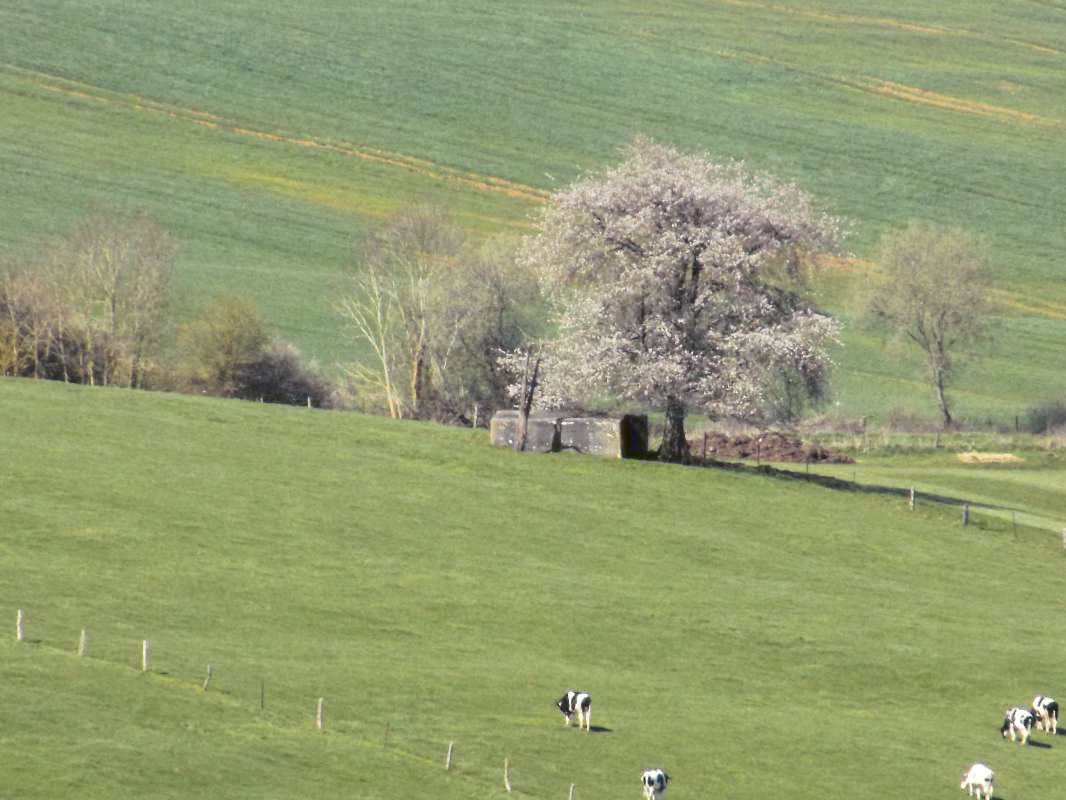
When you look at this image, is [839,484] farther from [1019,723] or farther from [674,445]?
[1019,723]

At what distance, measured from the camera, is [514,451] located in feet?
260

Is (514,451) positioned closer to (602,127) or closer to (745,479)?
(745,479)

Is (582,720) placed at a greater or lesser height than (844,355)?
lesser

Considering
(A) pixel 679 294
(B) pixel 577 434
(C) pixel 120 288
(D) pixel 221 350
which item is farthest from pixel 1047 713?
(C) pixel 120 288

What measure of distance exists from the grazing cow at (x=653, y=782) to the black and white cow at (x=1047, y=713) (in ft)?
47.1

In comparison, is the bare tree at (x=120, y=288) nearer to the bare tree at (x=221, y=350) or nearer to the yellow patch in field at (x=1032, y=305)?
the bare tree at (x=221, y=350)

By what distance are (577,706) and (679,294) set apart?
37.8 m

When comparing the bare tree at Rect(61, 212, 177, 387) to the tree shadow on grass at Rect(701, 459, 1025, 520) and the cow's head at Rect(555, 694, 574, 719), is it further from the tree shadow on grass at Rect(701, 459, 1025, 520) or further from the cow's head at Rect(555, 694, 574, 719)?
the cow's head at Rect(555, 694, 574, 719)

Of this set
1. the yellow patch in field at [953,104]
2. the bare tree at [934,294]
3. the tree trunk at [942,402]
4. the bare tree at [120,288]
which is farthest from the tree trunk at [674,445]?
the yellow patch in field at [953,104]

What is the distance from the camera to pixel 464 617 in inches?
2157

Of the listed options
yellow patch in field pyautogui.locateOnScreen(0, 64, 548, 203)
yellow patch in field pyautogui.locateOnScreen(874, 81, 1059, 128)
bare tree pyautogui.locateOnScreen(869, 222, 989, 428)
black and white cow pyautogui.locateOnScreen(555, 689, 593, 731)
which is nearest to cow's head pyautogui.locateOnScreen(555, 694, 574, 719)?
black and white cow pyautogui.locateOnScreen(555, 689, 593, 731)

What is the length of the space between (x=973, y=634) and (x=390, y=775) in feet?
81.2

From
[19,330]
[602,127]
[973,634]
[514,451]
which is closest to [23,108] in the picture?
[602,127]

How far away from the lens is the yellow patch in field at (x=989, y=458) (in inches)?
3917
